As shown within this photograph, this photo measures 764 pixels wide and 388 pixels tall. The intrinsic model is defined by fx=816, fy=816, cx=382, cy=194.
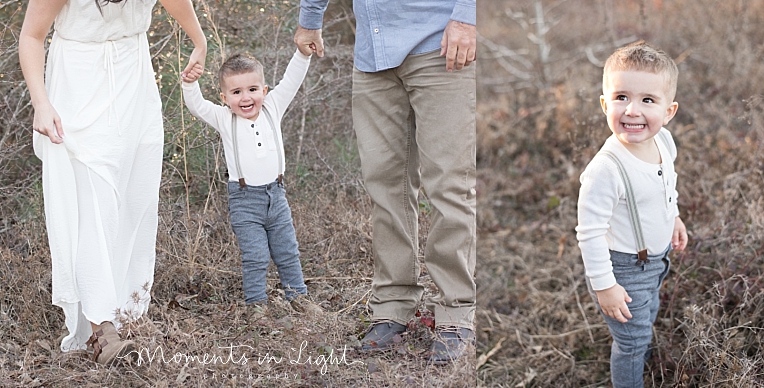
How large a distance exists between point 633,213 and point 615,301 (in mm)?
319

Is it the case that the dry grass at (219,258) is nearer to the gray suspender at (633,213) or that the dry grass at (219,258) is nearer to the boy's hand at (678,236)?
the gray suspender at (633,213)

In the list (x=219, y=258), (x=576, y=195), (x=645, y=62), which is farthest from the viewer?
(x=576, y=195)

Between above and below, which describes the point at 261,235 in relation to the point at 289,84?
below

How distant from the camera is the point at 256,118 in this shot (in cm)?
367

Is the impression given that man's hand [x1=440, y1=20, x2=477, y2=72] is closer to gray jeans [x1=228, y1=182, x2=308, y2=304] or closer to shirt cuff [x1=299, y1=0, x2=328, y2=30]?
shirt cuff [x1=299, y1=0, x2=328, y2=30]

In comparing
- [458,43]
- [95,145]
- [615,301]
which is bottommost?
[615,301]

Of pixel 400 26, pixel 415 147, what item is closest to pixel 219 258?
pixel 415 147

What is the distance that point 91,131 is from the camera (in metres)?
3.23

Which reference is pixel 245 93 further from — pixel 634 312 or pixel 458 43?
pixel 634 312

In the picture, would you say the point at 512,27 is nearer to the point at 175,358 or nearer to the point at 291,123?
the point at 291,123

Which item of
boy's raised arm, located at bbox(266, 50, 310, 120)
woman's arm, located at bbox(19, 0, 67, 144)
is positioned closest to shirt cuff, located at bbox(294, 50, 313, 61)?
boy's raised arm, located at bbox(266, 50, 310, 120)

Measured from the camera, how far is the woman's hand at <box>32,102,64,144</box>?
3.11 m

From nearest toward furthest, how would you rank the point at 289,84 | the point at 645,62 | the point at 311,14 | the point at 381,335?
the point at 645,62
the point at 381,335
the point at 311,14
the point at 289,84

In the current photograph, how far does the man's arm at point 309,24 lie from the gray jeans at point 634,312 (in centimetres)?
159
